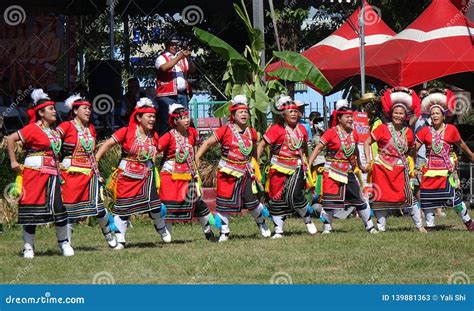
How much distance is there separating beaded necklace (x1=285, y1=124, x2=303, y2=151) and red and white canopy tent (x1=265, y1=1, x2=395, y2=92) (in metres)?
6.68

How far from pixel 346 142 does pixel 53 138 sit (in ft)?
13.5

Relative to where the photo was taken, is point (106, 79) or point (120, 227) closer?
point (120, 227)

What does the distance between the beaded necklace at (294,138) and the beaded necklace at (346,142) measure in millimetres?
619

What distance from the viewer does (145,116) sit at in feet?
42.5

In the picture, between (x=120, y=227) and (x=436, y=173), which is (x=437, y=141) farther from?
(x=120, y=227)

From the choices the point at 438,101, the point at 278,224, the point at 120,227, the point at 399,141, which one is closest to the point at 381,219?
the point at 399,141

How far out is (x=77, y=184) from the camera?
12.6m

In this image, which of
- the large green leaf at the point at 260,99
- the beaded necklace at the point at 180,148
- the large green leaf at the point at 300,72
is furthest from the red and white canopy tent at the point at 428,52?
the beaded necklace at the point at 180,148

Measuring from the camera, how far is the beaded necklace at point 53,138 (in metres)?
11.9

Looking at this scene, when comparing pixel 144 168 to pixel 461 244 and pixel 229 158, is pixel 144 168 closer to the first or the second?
pixel 229 158

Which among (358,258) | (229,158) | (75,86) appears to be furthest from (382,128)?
(75,86)

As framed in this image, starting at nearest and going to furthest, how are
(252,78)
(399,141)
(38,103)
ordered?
(38,103) < (399,141) < (252,78)

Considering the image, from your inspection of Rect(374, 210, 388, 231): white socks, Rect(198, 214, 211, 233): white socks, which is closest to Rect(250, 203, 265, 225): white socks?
Rect(198, 214, 211, 233): white socks

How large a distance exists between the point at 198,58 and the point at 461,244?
17242 mm
